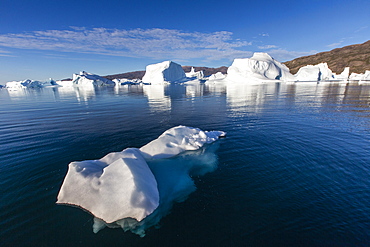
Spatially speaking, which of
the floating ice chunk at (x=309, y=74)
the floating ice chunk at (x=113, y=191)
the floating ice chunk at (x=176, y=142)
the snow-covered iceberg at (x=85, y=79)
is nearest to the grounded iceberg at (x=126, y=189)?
the floating ice chunk at (x=113, y=191)

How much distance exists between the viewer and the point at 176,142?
933cm

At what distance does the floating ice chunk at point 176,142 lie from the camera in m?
8.41

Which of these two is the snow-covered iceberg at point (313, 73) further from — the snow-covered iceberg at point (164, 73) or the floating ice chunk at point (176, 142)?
the floating ice chunk at point (176, 142)

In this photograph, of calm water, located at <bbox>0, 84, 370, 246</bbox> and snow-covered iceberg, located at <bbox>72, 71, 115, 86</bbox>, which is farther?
snow-covered iceberg, located at <bbox>72, 71, 115, 86</bbox>

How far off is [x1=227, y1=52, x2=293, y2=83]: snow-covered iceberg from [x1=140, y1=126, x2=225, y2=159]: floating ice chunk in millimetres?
72323

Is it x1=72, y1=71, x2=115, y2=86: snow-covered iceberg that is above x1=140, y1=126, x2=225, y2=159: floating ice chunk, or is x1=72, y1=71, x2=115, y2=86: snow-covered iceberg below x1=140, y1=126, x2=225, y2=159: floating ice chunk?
above

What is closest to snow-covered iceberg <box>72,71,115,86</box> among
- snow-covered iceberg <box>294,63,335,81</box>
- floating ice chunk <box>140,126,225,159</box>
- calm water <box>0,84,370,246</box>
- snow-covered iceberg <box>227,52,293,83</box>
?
snow-covered iceberg <box>227,52,293,83</box>

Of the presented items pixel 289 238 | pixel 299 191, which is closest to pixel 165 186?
pixel 289 238

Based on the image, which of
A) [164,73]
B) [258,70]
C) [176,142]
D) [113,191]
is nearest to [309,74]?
[258,70]

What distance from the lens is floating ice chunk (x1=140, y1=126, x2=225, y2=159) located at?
27.6 ft

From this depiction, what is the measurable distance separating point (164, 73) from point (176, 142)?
89.1 m

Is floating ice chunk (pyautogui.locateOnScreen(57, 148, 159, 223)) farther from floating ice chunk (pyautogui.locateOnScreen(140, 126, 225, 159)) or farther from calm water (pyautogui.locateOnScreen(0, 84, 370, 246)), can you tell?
floating ice chunk (pyautogui.locateOnScreen(140, 126, 225, 159))

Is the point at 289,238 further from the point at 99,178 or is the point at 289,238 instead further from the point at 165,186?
the point at 99,178

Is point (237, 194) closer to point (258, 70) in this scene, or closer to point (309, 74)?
point (258, 70)
